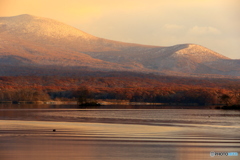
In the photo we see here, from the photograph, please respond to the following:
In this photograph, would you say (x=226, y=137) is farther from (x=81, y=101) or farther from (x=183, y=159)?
(x=81, y=101)

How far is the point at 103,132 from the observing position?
33094mm

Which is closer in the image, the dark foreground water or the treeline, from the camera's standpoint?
the dark foreground water

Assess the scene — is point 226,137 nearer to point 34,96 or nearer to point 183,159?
point 183,159

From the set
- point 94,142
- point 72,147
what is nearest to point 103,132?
point 94,142

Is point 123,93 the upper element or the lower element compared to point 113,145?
lower

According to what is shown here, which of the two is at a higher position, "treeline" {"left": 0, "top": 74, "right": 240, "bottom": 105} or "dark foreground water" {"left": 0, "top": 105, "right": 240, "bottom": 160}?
"dark foreground water" {"left": 0, "top": 105, "right": 240, "bottom": 160}

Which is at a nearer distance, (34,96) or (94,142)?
(94,142)

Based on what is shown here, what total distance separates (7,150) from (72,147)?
3211mm

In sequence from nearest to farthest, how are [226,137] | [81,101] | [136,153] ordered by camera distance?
[136,153] < [226,137] < [81,101]

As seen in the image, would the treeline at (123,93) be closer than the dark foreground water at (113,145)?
No

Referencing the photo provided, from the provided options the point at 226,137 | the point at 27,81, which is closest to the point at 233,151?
the point at 226,137

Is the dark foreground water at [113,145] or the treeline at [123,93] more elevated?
the dark foreground water at [113,145]

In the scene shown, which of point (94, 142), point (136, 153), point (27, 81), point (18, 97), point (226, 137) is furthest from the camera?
point (27, 81)

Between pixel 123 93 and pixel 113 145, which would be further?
pixel 123 93
